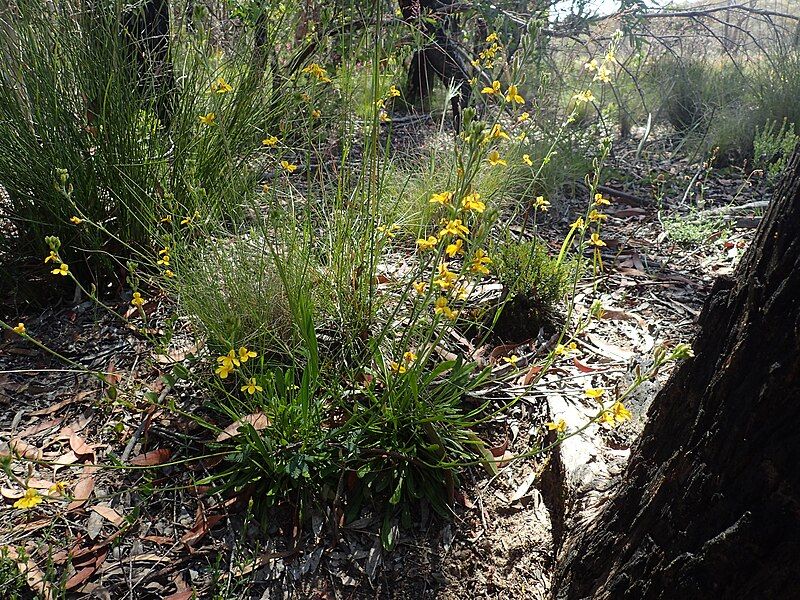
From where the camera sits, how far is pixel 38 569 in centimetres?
189

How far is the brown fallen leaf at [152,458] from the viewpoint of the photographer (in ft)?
7.14

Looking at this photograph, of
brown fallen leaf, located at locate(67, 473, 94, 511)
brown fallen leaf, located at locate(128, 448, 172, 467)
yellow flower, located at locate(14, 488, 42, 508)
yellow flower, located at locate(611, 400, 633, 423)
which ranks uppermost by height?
yellow flower, located at locate(611, 400, 633, 423)

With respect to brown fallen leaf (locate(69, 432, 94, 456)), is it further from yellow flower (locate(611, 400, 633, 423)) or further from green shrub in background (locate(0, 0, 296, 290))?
yellow flower (locate(611, 400, 633, 423))

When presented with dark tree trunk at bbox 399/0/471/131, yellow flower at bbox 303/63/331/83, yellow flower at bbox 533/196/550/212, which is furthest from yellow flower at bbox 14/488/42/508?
dark tree trunk at bbox 399/0/471/131

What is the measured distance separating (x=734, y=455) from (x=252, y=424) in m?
1.53

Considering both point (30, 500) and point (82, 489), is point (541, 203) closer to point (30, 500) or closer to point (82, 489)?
point (82, 489)

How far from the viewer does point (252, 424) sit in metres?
2.11

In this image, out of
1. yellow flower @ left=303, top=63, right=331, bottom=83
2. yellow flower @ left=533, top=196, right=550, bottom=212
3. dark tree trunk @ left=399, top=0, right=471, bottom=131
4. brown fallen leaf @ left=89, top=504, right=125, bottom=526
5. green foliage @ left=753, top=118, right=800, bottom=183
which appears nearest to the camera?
brown fallen leaf @ left=89, top=504, right=125, bottom=526

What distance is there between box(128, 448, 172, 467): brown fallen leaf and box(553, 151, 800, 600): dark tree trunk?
1548mm

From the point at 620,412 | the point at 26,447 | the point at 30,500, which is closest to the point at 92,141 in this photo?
the point at 26,447

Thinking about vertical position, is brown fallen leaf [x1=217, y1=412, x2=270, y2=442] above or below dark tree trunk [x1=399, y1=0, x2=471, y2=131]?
below

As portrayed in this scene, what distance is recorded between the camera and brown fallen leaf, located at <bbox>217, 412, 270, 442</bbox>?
2.13 meters

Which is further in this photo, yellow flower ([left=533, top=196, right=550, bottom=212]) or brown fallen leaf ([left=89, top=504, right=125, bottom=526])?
yellow flower ([left=533, top=196, right=550, bottom=212])

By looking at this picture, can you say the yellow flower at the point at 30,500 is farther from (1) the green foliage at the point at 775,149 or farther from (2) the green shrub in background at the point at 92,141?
(1) the green foliage at the point at 775,149
